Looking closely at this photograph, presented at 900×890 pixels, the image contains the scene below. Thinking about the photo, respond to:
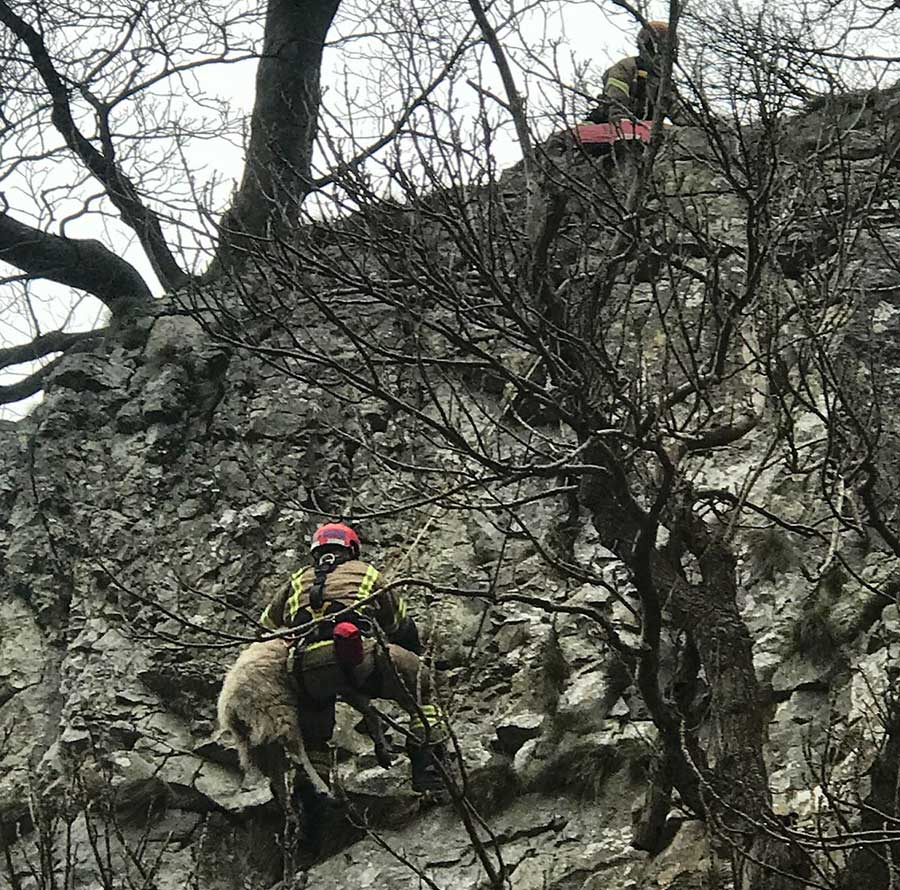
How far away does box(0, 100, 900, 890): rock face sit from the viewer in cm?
641

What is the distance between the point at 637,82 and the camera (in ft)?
25.9

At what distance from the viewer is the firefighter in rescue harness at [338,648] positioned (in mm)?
6410

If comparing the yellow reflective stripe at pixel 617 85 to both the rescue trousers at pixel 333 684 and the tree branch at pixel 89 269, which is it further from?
the tree branch at pixel 89 269

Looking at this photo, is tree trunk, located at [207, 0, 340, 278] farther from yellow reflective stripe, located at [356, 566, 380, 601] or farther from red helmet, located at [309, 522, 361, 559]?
yellow reflective stripe, located at [356, 566, 380, 601]

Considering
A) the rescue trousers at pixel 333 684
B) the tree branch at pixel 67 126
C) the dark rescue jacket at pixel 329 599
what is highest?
the tree branch at pixel 67 126

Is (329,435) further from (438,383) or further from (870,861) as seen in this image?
(870,861)

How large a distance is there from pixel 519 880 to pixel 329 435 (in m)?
3.76

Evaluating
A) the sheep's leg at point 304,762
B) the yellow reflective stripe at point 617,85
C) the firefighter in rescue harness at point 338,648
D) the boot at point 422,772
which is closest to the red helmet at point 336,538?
the firefighter in rescue harness at point 338,648

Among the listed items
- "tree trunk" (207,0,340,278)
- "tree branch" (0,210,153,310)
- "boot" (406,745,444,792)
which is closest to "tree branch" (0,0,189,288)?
"tree branch" (0,210,153,310)

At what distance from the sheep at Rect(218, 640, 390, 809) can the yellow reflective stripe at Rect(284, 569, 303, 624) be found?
233 millimetres

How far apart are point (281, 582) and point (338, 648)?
2063 millimetres

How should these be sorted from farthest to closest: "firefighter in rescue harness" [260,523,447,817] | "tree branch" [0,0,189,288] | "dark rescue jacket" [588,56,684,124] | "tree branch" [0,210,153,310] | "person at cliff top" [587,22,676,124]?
"tree branch" [0,210,153,310] < "tree branch" [0,0,189,288] < "dark rescue jacket" [588,56,684,124] < "firefighter in rescue harness" [260,523,447,817] < "person at cliff top" [587,22,676,124]

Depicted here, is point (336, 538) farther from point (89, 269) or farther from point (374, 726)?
point (89, 269)

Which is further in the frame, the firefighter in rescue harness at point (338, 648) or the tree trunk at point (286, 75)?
the tree trunk at point (286, 75)
